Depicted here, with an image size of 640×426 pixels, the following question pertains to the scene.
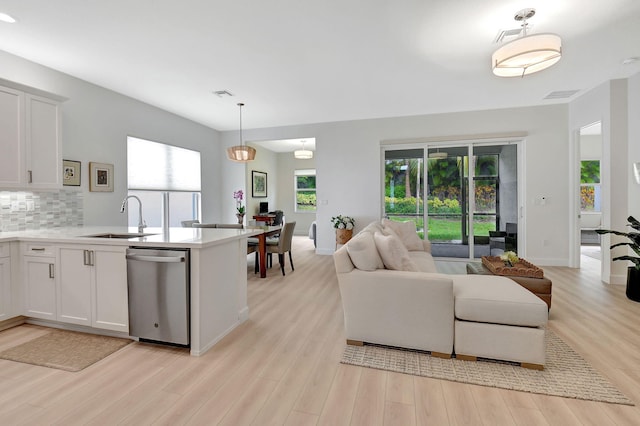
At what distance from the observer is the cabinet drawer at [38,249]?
2.68 metres

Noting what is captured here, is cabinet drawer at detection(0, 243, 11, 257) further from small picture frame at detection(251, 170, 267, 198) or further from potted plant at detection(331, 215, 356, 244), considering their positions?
small picture frame at detection(251, 170, 267, 198)

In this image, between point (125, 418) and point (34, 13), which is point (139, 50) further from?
point (125, 418)

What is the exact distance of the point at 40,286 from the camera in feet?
9.00

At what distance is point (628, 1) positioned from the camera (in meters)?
2.41

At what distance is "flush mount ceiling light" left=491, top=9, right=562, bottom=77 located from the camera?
240cm

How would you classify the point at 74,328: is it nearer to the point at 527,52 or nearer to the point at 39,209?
the point at 39,209

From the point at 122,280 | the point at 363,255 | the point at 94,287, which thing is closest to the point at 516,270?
the point at 363,255

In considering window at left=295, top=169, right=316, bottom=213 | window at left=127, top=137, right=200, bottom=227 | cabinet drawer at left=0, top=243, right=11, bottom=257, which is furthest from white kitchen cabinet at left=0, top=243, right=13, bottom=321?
window at left=295, top=169, right=316, bottom=213

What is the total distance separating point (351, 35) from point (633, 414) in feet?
11.2

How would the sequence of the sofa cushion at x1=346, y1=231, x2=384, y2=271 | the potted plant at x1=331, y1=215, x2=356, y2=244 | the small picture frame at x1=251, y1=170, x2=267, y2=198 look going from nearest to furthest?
the sofa cushion at x1=346, y1=231, x2=384, y2=271, the potted plant at x1=331, y1=215, x2=356, y2=244, the small picture frame at x1=251, y1=170, x2=267, y2=198

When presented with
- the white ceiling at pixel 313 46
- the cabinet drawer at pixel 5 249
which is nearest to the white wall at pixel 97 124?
the white ceiling at pixel 313 46

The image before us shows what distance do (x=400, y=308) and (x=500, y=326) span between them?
0.67 metres

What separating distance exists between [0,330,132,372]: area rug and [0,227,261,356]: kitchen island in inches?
4.2

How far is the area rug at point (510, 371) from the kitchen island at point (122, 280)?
1110mm
